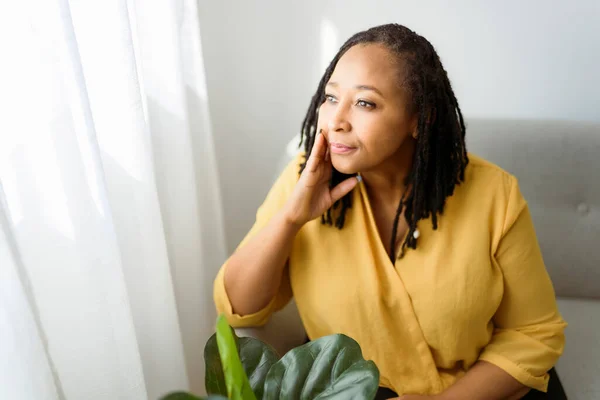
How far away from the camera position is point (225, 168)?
140cm

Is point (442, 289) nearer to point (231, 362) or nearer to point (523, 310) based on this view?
point (523, 310)

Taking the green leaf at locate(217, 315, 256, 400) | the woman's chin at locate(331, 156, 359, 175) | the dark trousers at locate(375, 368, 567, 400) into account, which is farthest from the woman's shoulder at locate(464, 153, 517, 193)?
the green leaf at locate(217, 315, 256, 400)

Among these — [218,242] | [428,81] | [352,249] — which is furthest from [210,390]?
[218,242]

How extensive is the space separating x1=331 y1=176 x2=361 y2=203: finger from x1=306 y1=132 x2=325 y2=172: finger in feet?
0.19

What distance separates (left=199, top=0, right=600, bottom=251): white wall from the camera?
45.0 inches

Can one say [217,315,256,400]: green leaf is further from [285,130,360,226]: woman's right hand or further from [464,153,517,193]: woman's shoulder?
[464,153,517,193]: woman's shoulder

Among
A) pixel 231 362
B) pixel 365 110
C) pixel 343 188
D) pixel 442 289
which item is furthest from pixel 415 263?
pixel 231 362

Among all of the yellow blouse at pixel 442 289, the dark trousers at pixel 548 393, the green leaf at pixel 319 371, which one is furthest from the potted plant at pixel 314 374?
the dark trousers at pixel 548 393

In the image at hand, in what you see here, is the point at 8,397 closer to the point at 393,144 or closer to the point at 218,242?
the point at 393,144

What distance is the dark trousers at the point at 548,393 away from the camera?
36.5 inches

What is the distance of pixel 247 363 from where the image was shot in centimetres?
61

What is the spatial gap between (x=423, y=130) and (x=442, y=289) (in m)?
0.24

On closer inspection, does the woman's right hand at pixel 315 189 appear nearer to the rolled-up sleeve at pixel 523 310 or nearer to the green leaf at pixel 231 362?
the rolled-up sleeve at pixel 523 310

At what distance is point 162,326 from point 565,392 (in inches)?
29.4
